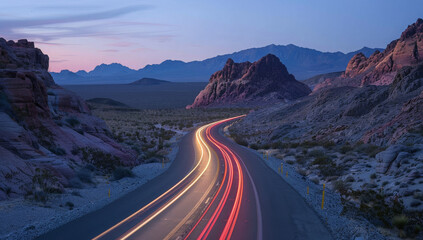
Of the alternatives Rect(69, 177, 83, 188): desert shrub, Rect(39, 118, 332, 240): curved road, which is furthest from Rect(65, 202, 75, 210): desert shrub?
Rect(69, 177, 83, 188): desert shrub

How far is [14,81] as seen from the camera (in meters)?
20.2

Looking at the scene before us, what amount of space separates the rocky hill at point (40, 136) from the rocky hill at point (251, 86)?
84.3m

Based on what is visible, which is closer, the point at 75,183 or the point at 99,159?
the point at 75,183

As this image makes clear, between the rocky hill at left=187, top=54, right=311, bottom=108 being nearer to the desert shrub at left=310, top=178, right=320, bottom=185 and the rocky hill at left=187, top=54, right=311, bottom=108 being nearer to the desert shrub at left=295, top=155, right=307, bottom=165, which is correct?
the desert shrub at left=295, top=155, right=307, bottom=165

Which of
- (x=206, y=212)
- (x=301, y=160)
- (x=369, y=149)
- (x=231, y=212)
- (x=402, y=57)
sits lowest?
(x=206, y=212)

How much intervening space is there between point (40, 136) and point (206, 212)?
1181 centimetres

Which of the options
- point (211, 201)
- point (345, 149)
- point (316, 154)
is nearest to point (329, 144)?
point (316, 154)

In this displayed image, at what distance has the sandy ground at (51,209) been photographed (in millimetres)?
10773

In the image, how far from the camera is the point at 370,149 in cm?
2153

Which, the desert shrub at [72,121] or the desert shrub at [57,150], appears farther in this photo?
the desert shrub at [72,121]

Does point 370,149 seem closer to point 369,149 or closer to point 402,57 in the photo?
point 369,149

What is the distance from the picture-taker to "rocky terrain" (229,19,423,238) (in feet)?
42.8

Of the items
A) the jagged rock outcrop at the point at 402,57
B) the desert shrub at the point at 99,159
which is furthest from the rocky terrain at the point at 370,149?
the jagged rock outcrop at the point at 402,57

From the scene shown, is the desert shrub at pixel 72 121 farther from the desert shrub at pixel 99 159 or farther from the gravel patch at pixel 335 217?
the gravel patch at pixel 335 217
